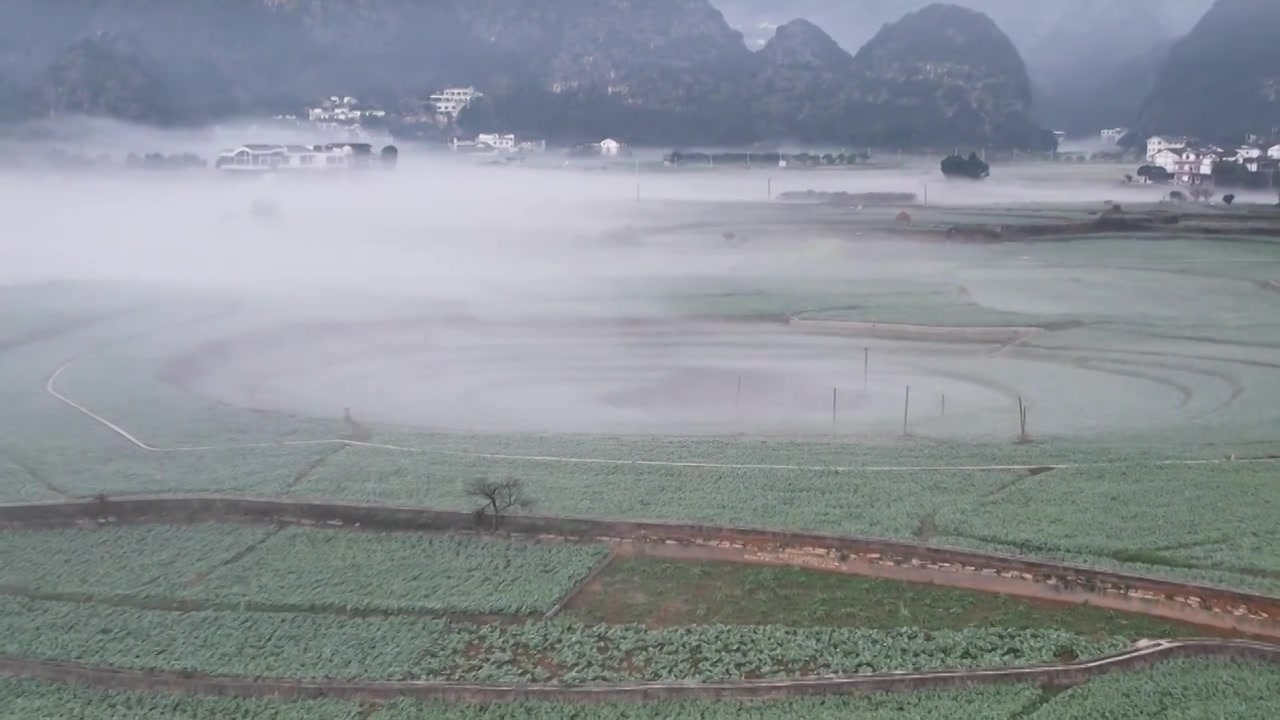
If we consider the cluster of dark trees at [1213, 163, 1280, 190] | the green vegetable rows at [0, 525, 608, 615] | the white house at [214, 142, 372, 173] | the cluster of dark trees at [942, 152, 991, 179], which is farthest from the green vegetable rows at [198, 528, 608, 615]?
the cluster of dark trees at [1213, 163, 1280, 190]

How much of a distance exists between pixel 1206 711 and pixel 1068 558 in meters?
1.29

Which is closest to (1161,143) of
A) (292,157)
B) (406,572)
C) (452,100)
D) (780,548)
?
(452,100)

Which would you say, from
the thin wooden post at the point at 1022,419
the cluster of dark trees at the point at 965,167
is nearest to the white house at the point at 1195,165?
the cluster of dark trees at the point at 965,167

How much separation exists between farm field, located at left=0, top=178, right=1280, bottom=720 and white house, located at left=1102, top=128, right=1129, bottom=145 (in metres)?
2.40

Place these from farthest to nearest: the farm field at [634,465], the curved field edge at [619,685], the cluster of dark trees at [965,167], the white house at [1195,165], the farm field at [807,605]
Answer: the cluster of dark trees at [965,167] → the white house at [1195,165] → the farm field at [807,605] → the farm field at [634,465] → the curved field edge at [619,685]

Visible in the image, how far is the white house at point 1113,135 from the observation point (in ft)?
50.8

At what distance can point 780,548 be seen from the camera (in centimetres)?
561

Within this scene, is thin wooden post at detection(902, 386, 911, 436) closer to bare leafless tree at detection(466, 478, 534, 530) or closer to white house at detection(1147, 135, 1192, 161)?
bare leafless tree at detection(466, 478, 534, 530)

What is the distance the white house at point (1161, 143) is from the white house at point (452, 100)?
9686mm

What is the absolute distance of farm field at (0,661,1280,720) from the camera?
13.4 feet

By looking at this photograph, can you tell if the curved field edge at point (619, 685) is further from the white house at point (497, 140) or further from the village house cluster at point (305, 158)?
the white house at point (497, 140)

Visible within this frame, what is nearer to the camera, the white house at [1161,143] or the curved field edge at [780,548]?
the curved field edge at [780,548]

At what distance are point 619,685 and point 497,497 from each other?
6.43ft

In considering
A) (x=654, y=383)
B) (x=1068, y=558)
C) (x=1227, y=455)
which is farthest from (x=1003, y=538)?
(x=654, y=383)
